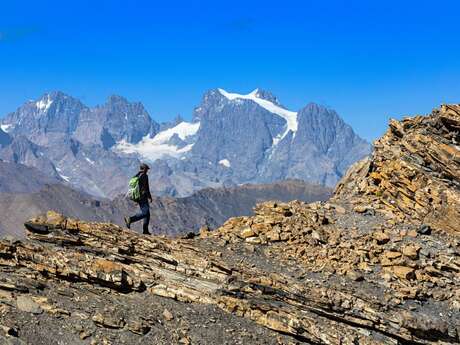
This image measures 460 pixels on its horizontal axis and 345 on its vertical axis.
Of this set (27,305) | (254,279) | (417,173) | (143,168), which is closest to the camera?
(27,305)

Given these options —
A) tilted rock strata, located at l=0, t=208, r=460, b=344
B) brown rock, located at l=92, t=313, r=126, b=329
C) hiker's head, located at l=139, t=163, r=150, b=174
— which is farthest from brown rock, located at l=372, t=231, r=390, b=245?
brown rock, located at l=92, t=313, r=126, b=329

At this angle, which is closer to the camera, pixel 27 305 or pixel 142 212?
pixel 27 305

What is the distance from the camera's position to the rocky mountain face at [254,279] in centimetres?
2155

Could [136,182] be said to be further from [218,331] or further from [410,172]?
[410,172]

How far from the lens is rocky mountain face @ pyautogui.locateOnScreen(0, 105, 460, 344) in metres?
21.5

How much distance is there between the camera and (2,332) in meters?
19.4

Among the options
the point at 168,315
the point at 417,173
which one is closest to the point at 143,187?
the point at 168,315

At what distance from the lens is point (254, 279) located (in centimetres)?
2547

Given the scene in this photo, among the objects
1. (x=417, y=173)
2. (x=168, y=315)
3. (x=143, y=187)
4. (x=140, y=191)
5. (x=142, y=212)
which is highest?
(x=417, y=173)

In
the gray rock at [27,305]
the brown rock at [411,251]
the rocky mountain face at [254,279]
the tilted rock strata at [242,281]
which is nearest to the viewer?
the gray rock at [27,305]

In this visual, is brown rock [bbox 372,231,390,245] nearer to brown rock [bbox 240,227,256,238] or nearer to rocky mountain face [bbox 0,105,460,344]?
rocky mountain face [bbox 0,105,460,344]

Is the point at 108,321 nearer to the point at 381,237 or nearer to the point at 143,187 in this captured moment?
the point at 143,187

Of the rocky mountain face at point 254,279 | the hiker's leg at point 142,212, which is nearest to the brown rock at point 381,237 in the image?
the rocky mountain face at point 254,279

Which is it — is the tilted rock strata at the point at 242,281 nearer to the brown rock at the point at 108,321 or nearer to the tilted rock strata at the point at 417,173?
the brown rock at the point at 108,321
